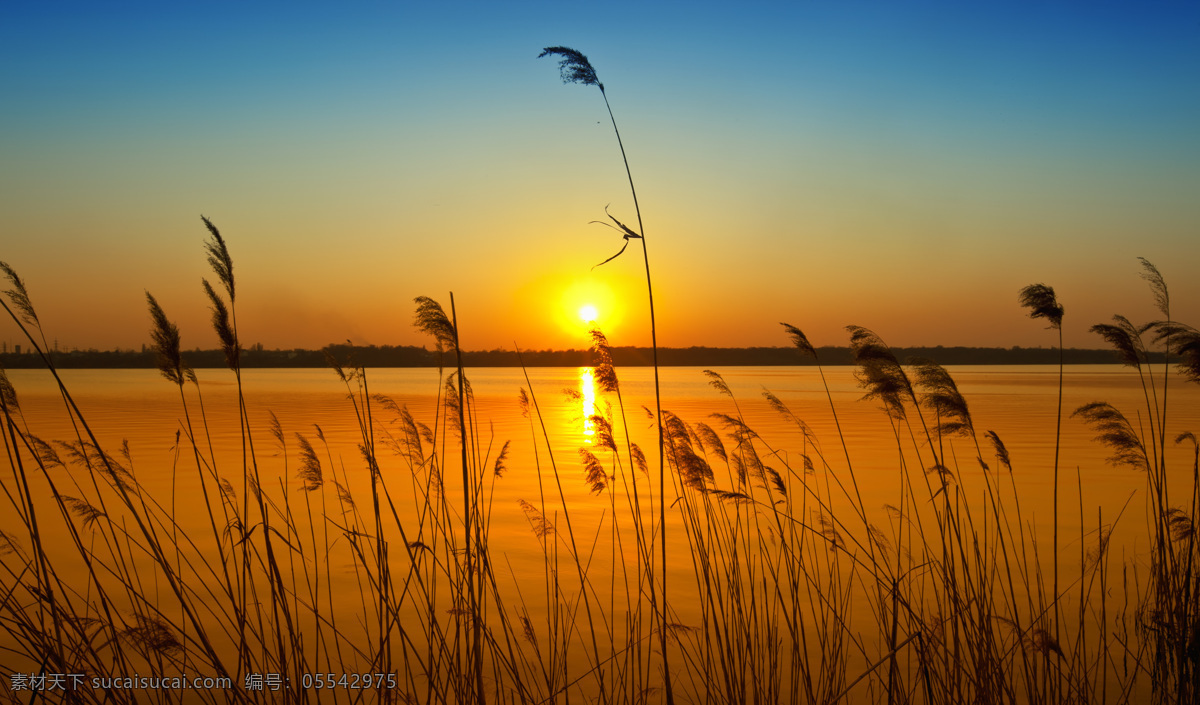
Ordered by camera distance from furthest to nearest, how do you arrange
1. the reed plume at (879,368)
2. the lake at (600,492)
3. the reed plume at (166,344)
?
the lake at (600,492), the reed plume at (879,368), the reed plume at (166,344)

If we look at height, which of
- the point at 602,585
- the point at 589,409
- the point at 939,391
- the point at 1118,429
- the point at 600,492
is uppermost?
the point at 939,391

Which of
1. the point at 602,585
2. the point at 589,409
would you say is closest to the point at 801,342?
the point at 602,585

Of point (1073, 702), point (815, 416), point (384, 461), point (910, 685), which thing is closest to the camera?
point (1073, 702)

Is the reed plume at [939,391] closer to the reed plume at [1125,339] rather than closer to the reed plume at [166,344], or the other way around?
the reed plume at [1125,339]

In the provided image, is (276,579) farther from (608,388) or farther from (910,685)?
(910,685)

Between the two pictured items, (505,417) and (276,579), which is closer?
(276,579)

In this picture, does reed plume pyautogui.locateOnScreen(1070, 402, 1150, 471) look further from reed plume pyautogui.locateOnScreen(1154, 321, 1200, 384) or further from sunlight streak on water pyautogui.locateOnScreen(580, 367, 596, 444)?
sunlight streak on water pyautogui.locateOnScreen(580, 367, 596, 444)

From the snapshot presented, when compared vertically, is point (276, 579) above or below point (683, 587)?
above

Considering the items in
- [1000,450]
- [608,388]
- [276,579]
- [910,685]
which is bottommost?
[910,685]

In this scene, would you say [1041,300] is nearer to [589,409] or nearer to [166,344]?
[166,344]

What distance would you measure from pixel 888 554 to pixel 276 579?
15.1 ft

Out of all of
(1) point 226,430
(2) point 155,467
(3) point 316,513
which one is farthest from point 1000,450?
(1) point 226,430

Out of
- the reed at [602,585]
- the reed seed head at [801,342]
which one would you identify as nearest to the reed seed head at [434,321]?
the reed at [602,585]

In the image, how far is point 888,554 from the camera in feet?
19.9
